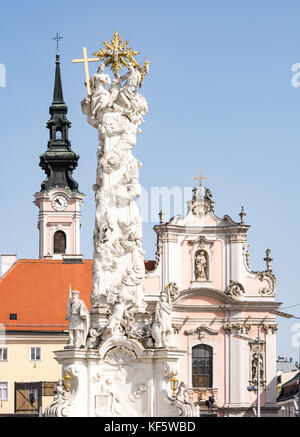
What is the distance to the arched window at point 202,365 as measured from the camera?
52625mm

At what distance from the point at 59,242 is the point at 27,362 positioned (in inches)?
758

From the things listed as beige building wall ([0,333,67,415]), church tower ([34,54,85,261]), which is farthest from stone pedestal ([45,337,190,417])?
church tower ([34,54,85,261])

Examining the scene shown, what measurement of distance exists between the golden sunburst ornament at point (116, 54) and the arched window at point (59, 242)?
37.7 metres

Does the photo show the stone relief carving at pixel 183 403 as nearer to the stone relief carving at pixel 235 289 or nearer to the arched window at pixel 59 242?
the stone relief carving at pixel 235 289

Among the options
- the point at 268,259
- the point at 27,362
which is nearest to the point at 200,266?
the point at 268,259

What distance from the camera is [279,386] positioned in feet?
207

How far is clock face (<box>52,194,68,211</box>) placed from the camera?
69.6m

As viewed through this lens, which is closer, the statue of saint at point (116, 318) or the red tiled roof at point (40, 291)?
the statue of saint at point (116, 318)

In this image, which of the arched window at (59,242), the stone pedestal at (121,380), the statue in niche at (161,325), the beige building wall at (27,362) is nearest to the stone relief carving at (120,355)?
the stone pedestal at (121,380)

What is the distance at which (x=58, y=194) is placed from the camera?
6962 centimetres

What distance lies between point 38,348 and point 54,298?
7.96ft
